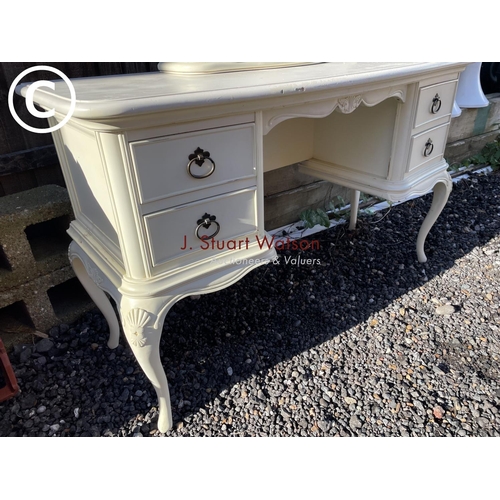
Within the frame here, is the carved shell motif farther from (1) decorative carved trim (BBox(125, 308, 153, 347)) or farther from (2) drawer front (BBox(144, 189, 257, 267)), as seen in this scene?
(2) drawer front (BBox(144, 189, 257, 267))

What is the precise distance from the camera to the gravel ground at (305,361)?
1375mm

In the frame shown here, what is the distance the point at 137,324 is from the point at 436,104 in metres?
1.43

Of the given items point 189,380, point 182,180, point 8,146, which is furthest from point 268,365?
point 8,146

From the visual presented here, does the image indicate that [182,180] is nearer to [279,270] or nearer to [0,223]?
[0,223]

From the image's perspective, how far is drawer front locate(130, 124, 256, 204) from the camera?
969 mm

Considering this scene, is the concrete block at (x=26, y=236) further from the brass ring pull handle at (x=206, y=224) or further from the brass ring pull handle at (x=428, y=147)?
the brass ring pull handle at (x=428, y=147)

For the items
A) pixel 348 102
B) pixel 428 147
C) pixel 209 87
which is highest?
pixel 209 87

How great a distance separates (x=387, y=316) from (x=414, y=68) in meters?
1.03

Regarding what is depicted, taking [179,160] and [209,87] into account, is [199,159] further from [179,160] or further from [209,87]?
[209,87]

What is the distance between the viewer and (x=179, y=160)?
101 centimetres

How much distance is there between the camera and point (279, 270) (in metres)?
2.14

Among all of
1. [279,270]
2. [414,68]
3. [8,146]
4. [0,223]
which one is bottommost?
[279,270]

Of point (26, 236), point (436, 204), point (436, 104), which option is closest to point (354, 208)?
point (436, 204)

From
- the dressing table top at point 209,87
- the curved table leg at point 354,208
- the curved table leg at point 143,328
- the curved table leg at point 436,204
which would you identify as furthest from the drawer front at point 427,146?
the curved table leg at point 143,328
